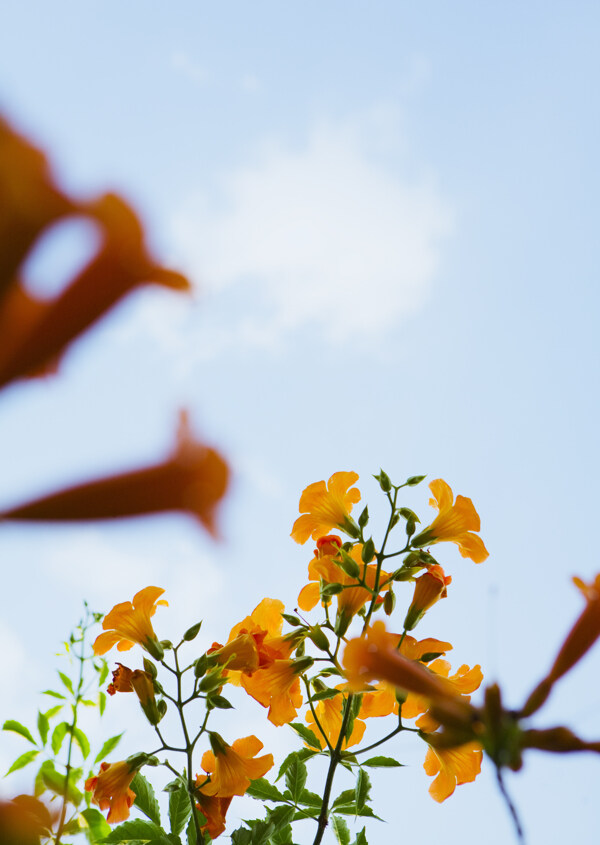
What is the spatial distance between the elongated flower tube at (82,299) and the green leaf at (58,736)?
162 centimetres

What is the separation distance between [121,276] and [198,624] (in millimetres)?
1326

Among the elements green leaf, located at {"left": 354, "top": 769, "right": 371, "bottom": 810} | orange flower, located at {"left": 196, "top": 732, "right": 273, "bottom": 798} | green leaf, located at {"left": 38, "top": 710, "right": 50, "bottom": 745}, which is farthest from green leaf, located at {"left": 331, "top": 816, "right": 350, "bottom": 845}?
green leaf, located at {"left": 38, "top": 710, "right": 50, "bottom": 745}

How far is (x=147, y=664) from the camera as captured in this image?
1.80m

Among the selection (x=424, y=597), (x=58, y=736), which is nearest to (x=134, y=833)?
(x=58, y=736)

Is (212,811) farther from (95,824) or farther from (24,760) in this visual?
(24,760)

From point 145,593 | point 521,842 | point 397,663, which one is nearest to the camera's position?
point 521,842

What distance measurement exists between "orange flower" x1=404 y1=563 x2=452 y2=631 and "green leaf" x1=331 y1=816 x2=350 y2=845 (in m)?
0.54

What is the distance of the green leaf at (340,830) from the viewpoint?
1.84m

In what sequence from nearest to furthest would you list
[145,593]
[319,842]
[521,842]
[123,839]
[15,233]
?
[15,233], [521,842], [319,842], [123,839], [145,593]

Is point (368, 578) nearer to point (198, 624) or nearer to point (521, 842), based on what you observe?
point (198, 624)

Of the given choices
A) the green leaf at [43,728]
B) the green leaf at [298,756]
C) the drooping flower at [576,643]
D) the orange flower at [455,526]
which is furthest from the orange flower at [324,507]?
the drooping flower at [576,643]

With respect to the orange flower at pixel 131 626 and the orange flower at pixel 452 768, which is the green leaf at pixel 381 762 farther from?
Answer: the orange flower at pixel 131 626

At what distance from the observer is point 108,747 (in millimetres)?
2070

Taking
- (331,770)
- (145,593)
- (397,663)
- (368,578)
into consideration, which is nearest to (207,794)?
(331,770)
